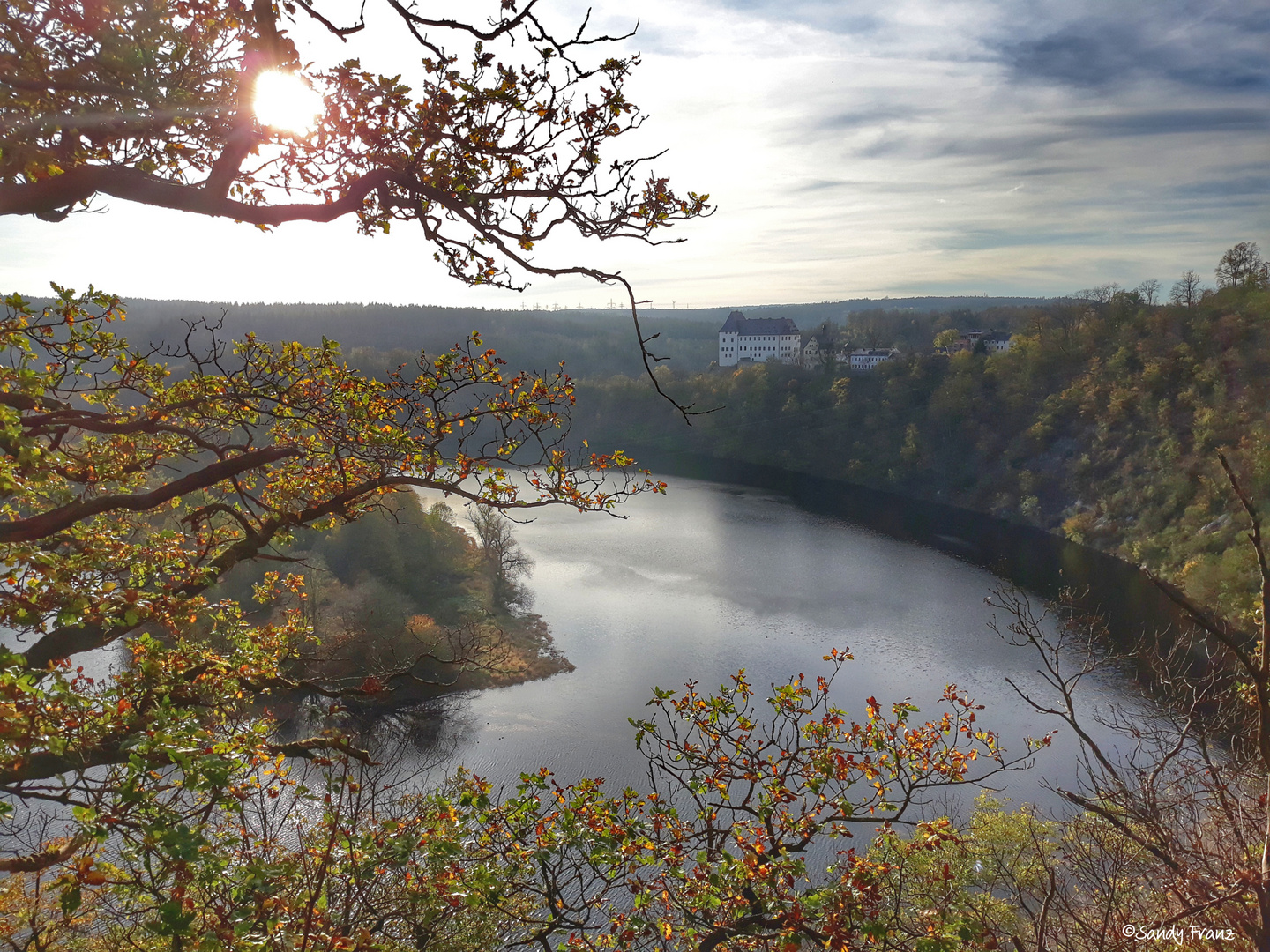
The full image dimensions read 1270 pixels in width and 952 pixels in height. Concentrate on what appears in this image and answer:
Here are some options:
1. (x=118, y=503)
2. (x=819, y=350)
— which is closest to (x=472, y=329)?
(x=819, y=350)

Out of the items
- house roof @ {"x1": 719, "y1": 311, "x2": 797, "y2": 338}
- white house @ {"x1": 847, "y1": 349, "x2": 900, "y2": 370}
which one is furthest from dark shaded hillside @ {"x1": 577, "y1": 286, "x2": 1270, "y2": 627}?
house roof @ {"x1": 719, "y1": 311, "x2": 797, "y2": 338}

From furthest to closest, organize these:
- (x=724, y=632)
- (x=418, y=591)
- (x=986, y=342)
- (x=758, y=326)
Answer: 1. (x=758, y=326)
2. (x=986, y=342)
3. (x=418, y=591)
4. (x=724, y=632)

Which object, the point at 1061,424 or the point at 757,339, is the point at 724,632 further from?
the point at 757,339

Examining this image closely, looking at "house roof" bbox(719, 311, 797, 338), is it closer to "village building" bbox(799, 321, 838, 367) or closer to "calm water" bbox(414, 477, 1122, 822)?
"village building" bbox(799, 321, 838, 367)

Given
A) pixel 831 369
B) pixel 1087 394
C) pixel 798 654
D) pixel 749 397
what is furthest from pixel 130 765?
pixel 831 369

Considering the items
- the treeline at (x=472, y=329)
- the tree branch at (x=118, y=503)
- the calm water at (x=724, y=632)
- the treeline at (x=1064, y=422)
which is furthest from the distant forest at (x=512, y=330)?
the tree branch at (x=118, y=503)

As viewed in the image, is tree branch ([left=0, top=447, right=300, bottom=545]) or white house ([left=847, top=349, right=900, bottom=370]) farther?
white house ([left=847, top=349, right=900, bottom=370])
